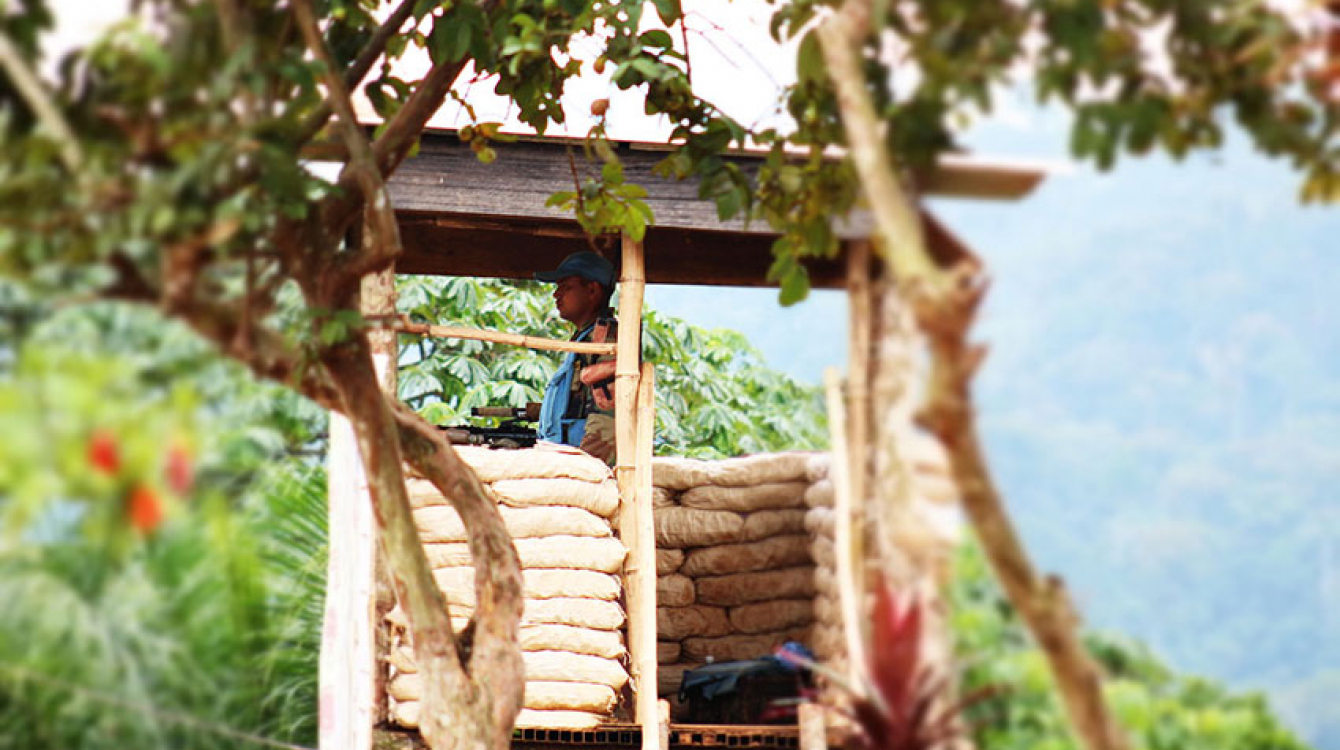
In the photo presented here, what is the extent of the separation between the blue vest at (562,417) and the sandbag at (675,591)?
88 cm

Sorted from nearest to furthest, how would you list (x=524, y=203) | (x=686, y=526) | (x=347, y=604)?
(x=347, y=604) < (x=524, y=203) < (x=686, y=526)

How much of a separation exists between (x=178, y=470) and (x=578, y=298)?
4.15 metres

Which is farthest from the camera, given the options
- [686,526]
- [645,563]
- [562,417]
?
[686,526]

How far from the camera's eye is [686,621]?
609 centimetres

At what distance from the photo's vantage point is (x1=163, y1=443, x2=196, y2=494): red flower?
1.21 m

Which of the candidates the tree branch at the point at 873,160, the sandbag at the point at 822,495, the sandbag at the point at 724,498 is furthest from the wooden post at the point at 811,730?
the sandbag at the point at 724,498

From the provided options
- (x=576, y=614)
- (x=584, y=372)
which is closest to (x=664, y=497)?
(x=584, y=372)

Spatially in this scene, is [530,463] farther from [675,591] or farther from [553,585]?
[675,591]

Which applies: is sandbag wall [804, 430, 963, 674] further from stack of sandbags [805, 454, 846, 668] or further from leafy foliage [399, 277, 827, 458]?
leafy foliage [399, 277, 827, 458]

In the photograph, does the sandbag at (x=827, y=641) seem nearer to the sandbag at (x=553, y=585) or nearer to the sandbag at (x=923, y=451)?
the sandbag at (x=923, y=451)

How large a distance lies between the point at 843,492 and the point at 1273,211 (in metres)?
0.43

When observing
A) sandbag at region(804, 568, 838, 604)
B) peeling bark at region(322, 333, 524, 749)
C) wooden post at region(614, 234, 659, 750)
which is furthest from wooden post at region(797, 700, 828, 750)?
wooden post at region(614, 234, 659, 750)

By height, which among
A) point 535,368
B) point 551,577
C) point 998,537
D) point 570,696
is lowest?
point 998,537

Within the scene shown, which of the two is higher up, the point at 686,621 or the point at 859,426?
the point at 686,621
